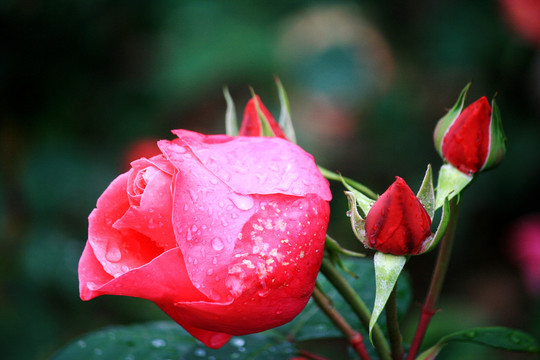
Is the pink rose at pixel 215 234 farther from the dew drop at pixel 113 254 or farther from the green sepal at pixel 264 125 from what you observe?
the green sepal at pixel 264 125

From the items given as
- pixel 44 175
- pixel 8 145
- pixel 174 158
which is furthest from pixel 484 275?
pixel 174 158

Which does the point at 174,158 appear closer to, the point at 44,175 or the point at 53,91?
the point at 44,175

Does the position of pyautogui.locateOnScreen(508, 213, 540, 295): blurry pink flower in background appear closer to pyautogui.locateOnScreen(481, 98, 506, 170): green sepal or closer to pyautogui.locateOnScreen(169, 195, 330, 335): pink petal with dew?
pyautogui.locateOnScreen(481, 98, 506, 170): green sepal

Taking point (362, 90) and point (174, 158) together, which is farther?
point (362, 90)

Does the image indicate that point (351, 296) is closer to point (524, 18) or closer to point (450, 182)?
point (450, 182)

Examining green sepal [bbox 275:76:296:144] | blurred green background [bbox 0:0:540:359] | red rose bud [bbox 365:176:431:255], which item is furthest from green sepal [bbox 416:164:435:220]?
blurred green background [bbox 0:0:540:359]

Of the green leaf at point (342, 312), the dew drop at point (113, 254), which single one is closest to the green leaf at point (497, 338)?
the green leaf at point (342, 312)
